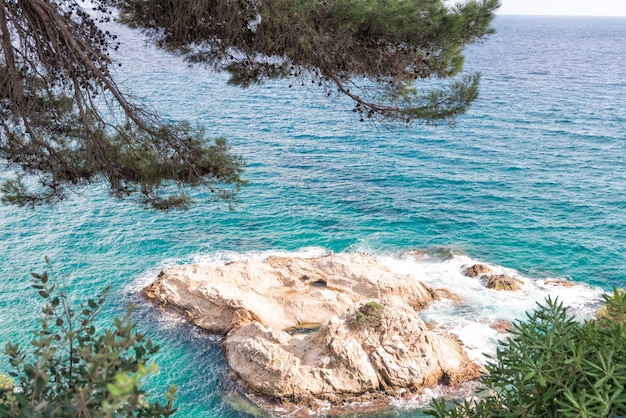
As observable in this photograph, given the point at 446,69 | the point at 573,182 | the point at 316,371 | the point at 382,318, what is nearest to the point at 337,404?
the point at 316,371

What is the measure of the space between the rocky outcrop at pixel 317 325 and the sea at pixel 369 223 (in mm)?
586

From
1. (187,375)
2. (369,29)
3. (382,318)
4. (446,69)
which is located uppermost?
(369,29)

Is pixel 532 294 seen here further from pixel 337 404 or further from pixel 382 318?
pixel 337 404

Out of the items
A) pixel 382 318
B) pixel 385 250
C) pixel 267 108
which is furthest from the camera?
pixel 267 108

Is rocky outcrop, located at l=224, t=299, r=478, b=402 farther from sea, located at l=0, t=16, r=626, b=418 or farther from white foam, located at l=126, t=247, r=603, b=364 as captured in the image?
white foam, located at l=126, t=247, r=603, b=364

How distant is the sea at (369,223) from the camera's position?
632 inches

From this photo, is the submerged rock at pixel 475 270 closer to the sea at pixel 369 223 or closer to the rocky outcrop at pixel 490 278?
the rocky outcrop at pixel 490 278

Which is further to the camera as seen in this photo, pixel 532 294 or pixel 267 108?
pixel 267 108

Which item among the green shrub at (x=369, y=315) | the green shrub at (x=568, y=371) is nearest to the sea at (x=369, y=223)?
the green shrub at (x=369, y=315)

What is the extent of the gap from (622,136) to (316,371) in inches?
1190

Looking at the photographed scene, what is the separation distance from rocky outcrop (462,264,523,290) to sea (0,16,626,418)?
34 centimetres

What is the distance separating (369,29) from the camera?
7.55 meters

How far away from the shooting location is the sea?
16062 mm

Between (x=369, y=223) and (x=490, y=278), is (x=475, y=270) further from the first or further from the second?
(x=369, y=223)
